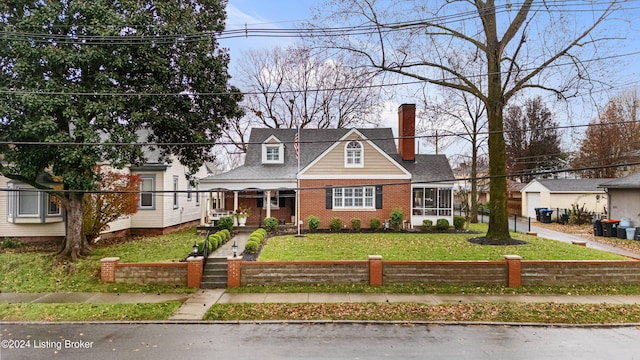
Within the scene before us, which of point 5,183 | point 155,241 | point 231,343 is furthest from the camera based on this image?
point 155,241

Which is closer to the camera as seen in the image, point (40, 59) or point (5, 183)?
point (40, 59)

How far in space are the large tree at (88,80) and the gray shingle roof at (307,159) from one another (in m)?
8.05

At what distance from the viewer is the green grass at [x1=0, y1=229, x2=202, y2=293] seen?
11391 millimetres

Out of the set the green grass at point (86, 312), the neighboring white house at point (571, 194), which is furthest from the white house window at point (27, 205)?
the neighboring white house at point (571, 194)

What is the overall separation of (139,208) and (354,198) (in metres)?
11.9

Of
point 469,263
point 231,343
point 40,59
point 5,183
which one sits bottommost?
point 231,343

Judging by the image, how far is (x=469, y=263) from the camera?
11.7 meters

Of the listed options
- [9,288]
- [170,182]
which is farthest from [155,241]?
[9,288]

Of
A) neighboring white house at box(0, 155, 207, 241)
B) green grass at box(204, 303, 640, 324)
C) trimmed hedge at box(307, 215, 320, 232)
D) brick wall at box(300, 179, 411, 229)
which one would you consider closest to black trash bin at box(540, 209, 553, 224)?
brick wall at box(300, 179, 411, 229)

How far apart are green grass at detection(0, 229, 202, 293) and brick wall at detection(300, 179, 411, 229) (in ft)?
24.6

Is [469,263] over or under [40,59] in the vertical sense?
under

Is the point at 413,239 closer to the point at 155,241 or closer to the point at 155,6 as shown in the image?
the point at 155,241

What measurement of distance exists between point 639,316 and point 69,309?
45.6 ft

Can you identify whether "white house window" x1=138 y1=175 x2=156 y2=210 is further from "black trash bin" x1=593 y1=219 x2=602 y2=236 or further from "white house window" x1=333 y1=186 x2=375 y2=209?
"black trash bin" x1=593 y1=219 x2=602 y2=236
